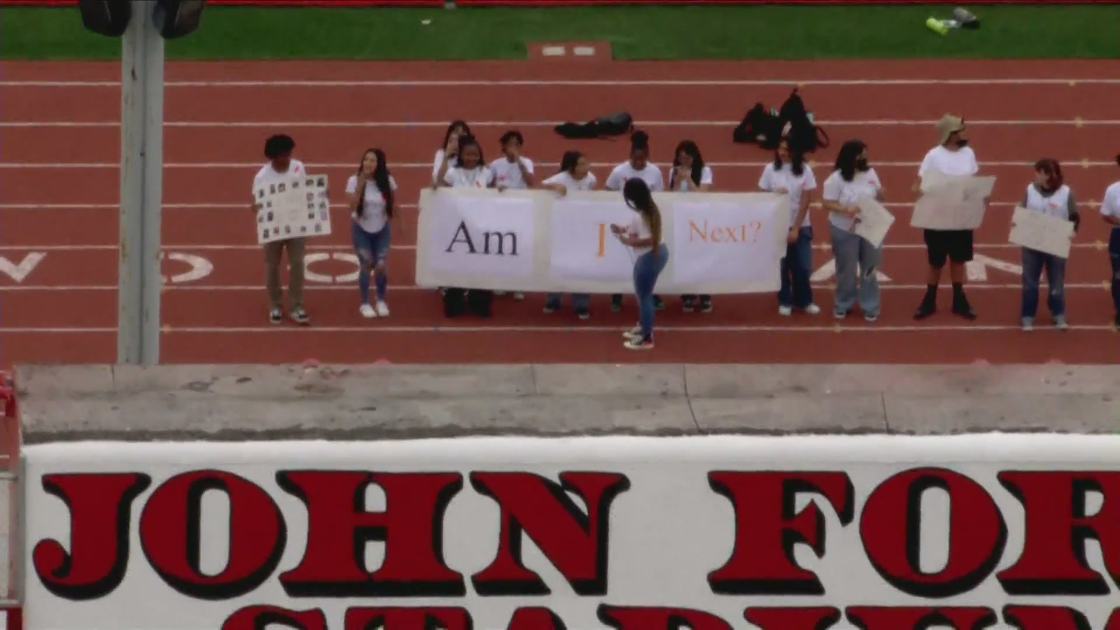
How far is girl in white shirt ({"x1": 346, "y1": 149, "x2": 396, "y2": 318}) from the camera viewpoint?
1559 centimetres

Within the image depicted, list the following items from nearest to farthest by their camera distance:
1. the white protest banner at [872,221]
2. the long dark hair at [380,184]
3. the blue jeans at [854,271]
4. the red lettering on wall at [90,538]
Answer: the red lettering on wall at [90,538] → the long dark hair at [380,184] → the white protest banner at [872,221] → the blue jeans at [854,271]

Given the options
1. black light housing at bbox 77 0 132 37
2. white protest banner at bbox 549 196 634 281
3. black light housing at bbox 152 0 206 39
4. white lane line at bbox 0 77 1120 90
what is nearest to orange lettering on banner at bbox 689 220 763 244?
white protest banner at bbox 549 196 634 281

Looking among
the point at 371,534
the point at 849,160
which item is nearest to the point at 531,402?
the point at 371,534

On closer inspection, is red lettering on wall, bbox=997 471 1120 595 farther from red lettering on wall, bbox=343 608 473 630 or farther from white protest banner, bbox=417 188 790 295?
white protest banner, bbox=417 188 790 295

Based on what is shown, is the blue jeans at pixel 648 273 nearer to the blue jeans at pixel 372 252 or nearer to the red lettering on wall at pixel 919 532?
the blue jeans at pixel 372 252

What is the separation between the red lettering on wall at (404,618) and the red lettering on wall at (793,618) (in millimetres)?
729

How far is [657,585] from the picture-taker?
521cm

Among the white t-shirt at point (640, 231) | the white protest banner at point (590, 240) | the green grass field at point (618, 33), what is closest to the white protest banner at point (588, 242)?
the white protest banner at point (590, 240)

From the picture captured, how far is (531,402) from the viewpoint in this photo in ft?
17.2

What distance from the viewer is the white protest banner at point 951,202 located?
15914 millimetres

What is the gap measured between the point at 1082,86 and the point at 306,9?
9834mm

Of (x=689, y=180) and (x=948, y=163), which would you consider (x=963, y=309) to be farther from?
(x=689, y=180)

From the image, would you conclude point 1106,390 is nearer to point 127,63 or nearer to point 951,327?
point 127,63

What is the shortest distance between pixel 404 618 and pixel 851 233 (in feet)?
36.5
